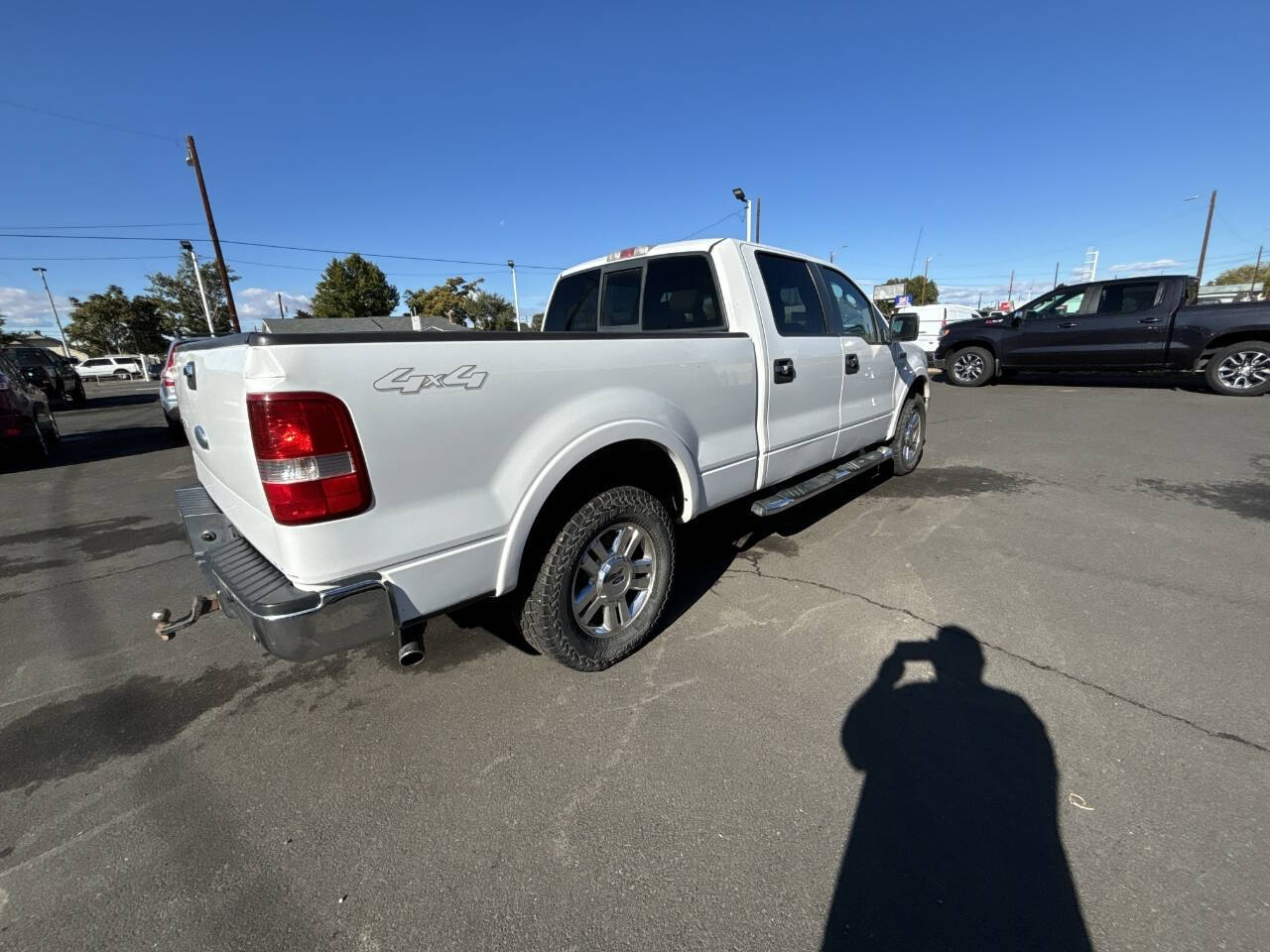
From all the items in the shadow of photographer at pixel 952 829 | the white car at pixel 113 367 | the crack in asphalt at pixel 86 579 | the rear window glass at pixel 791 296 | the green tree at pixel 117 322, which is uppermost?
the green tree at pixel 117 322

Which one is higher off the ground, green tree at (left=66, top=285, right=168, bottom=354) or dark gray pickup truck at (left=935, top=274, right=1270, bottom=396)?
green tree at (left=66, top=285, right=168, bottom=354)

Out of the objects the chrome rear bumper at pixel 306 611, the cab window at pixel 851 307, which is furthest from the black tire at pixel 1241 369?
the chrome rear bumper at pixel 306 611

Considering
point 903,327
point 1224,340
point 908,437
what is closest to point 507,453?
point 903,327

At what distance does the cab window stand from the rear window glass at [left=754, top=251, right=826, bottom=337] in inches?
11.1

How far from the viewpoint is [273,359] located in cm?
156

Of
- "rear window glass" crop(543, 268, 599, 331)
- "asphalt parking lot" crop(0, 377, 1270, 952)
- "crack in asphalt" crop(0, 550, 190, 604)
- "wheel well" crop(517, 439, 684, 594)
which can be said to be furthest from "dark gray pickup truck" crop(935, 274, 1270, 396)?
"crack in asphalt" crop(0, 550, 190, 604)

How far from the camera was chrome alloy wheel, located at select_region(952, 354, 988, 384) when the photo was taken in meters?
12.1

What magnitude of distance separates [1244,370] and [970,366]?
13.5ft

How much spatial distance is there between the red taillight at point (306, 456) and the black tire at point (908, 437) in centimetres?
471

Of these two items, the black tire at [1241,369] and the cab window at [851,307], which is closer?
the cab window at [851,307]

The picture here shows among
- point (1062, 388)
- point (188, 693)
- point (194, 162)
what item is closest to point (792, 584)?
point (188, 693)

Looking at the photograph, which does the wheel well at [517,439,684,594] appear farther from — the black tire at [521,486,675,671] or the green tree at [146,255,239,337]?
the green tree at [146,255,239,337]

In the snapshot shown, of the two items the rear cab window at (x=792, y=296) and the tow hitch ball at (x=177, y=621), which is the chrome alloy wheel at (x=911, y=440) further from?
the tow hitch ball at (x=177, y=621)

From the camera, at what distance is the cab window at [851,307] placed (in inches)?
166
